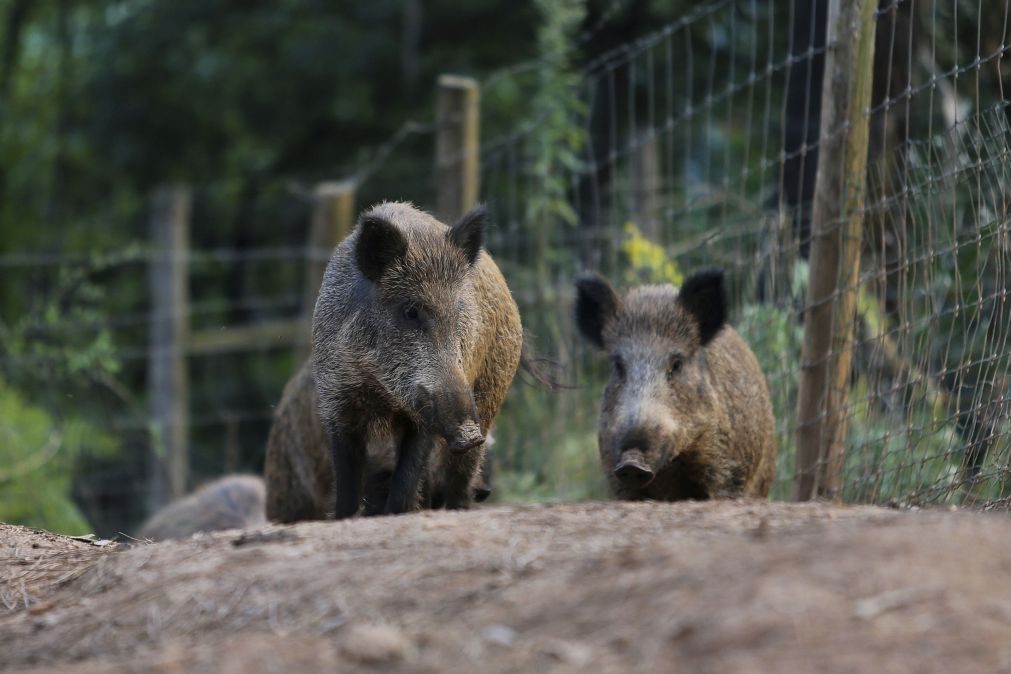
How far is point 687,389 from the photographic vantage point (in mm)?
6344

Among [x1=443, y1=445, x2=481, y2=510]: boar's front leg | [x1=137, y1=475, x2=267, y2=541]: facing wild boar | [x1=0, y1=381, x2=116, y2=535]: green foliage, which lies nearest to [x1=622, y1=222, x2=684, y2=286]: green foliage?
[x1=443, y1=445, x2=481, y2=510]: boar's front leg

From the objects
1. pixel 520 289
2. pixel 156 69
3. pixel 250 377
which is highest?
pixel 156 69

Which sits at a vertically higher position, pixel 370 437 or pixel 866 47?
pixel 866 47

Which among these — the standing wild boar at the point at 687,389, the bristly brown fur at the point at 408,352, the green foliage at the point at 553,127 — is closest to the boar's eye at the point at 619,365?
the standing wild boar at the point at 687,389

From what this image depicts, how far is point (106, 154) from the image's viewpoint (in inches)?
628

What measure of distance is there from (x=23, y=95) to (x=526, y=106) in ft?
27.7

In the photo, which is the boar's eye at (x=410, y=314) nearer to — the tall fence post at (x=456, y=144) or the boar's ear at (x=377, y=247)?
the boar's ear at (x=377, y=247)

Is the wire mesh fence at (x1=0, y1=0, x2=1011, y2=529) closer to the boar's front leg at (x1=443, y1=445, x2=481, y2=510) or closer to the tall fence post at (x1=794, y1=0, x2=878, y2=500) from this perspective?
the tall fence post at (x1=794, y1=0, x2=878, y2=500)

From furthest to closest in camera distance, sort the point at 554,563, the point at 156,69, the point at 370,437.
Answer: the point at 156,69 → the point at 370,437 → the point at 554,563

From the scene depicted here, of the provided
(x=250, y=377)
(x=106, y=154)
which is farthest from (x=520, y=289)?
(x=106, y=154)

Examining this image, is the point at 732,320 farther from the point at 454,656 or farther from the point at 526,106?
the point at 526,106

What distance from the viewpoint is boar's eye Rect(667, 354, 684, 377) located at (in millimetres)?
6383

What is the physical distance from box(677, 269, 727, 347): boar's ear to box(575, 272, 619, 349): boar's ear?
36 cm

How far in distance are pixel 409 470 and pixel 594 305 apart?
5.64ft
